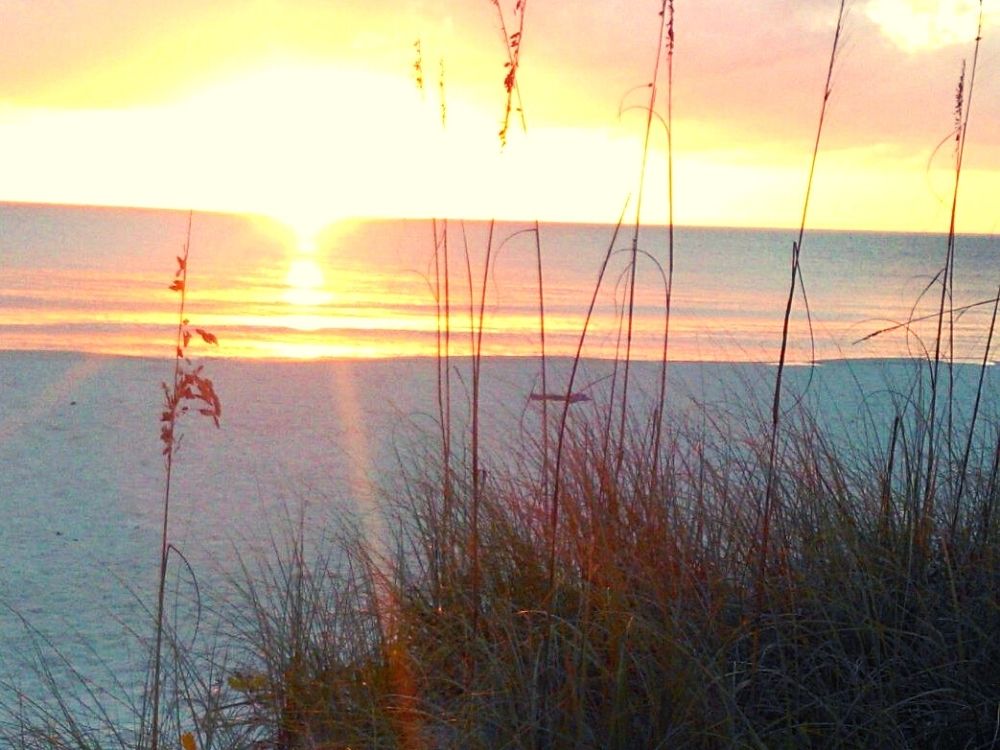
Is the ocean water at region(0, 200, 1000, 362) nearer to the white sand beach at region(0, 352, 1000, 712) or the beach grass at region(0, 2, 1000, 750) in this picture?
the beach grass at region(0, 2, 1000, 750)

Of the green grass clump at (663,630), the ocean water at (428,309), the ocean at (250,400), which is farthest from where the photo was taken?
the ocean water at (428,309)

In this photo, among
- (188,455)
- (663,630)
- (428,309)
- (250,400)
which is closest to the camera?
(663,630)

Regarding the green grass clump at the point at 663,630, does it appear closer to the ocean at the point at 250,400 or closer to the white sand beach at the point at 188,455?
the ocean at the point at 250,400

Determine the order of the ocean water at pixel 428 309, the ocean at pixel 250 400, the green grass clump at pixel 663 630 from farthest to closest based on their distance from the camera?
1. the ocean water at pixel 428 309
2. the ocean at pixel 250 400
3. the green grass clump at pixel 663 630

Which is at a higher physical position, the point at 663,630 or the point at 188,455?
the point at 663,630

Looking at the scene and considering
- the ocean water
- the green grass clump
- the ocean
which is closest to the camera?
the green grass clump

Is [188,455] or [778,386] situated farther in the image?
[188,455]

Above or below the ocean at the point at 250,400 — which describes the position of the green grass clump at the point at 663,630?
above

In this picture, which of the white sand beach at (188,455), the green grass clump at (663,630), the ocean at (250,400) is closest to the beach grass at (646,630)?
the green grass clump at (663,630)

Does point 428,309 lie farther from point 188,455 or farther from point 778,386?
point 778,386

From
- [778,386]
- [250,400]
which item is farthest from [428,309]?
[778,386]

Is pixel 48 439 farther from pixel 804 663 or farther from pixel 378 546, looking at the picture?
pixel 804 663

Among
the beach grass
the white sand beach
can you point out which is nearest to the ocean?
the white sand beach

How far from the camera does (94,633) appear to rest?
156 inches
